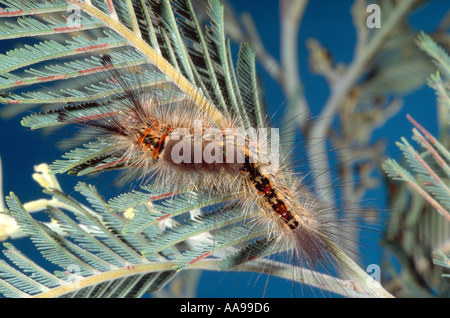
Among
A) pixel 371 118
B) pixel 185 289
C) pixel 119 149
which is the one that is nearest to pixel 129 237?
pixel 119 149

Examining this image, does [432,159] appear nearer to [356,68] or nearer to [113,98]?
[113,98]

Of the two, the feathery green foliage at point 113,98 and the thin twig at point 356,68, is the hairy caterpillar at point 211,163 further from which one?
the thin twig at point 356,68

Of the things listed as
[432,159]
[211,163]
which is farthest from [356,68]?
[211,163]

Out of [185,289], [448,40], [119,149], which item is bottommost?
[185,289]

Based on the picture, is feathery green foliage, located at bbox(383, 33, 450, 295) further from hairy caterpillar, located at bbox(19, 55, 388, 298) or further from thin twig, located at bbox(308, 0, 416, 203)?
thin twig, located at bbox(308, 0, 416, 203)

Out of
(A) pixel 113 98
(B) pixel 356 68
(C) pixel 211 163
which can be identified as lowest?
(C) pixel 211 163

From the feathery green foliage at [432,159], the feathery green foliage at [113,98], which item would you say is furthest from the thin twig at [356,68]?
the feathery green foliage at [113,98]

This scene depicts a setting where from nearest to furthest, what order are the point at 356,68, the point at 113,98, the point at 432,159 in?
the point at 113,98 → the point at 432,159 → the point at 356,68

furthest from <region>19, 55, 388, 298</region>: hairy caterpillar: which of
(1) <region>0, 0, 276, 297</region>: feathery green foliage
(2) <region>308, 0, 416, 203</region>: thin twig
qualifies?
(2) <region>308, 0, 416, 203</region>: thin twig

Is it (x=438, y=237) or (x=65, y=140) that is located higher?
(x=65, y=140)
